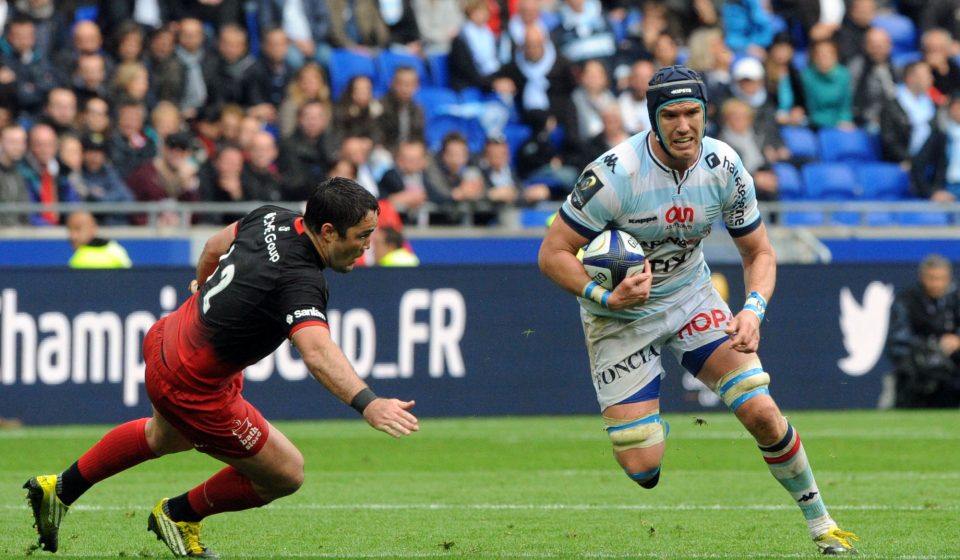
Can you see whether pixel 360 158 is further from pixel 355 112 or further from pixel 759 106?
pixel 759 106

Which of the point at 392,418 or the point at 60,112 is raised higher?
the point at 392,418

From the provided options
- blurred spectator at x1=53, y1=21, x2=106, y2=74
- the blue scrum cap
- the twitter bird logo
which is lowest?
the twitter bird logo

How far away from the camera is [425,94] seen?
20.4 m

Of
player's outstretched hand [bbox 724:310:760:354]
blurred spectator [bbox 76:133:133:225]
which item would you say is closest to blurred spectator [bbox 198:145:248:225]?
blurred spectator [bbox 76:133:133:225]

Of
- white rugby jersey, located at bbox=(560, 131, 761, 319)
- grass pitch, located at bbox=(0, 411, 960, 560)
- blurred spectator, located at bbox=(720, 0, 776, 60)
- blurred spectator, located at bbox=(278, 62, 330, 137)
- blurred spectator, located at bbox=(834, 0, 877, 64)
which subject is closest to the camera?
white rugby jersey, located at bbox=(560, 131, 761, 319)

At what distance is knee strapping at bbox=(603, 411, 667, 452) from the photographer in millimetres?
8078

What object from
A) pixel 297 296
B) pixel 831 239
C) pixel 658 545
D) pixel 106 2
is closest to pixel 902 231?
pixel 831 239

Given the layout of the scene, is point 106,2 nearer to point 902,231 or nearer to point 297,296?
point 902,231

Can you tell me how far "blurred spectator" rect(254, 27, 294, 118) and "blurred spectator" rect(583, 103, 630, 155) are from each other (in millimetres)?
3714

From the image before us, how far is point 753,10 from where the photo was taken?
74.2 ft

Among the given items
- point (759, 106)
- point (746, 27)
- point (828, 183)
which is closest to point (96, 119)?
point (759, 106)

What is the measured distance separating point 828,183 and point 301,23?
6971 mm

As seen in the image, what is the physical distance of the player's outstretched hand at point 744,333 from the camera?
7.56 m

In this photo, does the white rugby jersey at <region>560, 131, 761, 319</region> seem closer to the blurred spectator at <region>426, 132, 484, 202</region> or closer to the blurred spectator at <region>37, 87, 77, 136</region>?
the blurred spectator at <region>426, 132, 484, 202</region>
